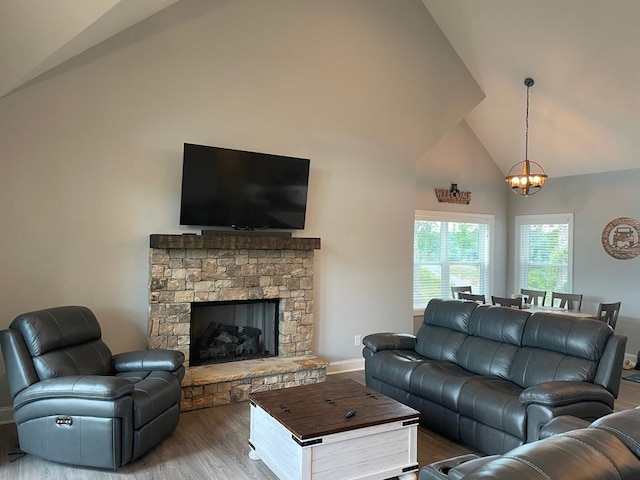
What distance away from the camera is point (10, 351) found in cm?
332

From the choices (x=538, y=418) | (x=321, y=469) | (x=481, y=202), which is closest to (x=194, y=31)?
(x=321, y=469)

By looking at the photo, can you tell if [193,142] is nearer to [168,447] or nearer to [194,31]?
[194,31]

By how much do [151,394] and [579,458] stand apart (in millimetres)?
2887

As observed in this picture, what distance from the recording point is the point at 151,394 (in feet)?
11.1

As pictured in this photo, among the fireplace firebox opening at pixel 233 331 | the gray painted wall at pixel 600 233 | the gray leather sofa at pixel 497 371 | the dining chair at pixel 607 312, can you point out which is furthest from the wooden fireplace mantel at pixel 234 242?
the gray painted wall at pixel 600 233

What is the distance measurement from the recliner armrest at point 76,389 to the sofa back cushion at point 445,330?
2.71m

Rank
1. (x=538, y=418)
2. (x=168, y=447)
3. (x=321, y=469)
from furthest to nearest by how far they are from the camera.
Result: (x=168, y=447) < (x=538, y=418) < (x=321, y=469)

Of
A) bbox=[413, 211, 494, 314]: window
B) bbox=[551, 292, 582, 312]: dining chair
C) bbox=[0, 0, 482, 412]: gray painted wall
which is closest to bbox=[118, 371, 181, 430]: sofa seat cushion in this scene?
bbox=[0, 0, 482, 412]: gray painted wall

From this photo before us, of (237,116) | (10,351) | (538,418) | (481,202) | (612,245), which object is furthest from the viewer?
(481,202)

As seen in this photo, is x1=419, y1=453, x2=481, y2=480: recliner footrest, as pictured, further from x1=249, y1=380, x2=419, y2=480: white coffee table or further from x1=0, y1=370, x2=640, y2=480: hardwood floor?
x1=0, y1=370, x2=640, y2=480: hardwood floor

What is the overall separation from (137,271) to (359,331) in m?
2.75

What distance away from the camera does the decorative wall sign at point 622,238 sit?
653 cm

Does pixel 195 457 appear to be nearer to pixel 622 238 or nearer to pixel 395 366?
pixel 395 366

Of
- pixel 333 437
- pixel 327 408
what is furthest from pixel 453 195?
pixel 333 437
